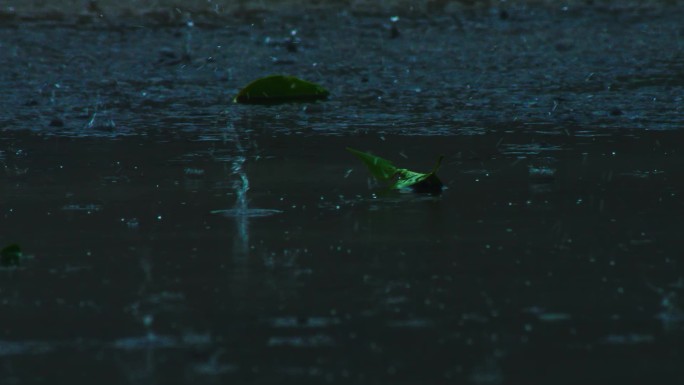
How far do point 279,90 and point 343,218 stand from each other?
319 centimetres

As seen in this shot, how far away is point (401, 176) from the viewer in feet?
17.3

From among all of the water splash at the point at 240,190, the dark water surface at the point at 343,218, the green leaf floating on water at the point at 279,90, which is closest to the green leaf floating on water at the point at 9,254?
the dark water surface at the point at 343,218

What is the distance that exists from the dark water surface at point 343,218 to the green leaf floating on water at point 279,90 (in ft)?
0.50

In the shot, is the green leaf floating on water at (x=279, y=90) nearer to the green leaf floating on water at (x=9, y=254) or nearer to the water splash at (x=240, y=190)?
the water splash at (x=240, y=190)

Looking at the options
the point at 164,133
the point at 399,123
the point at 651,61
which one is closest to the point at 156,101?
the point at 164,133

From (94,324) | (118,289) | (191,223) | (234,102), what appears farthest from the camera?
(234,102)

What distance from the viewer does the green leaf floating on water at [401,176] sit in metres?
5.05

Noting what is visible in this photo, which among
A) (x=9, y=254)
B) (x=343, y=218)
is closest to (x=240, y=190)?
(x=343, y=218)

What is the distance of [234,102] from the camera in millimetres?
7461

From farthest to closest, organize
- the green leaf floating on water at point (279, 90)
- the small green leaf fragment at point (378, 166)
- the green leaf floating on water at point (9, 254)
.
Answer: the green leaf floating on water at point (279, 90) < the small green leaf fragment at point (378, 166) < the green leaf floating on water at point (9, 254)

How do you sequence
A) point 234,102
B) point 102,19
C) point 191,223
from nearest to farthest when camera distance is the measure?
1. point 191,223
2. point 234,102
3. point 102,19

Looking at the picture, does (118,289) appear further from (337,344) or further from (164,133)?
(164,133)

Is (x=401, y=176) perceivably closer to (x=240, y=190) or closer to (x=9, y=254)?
(x=240, y=190)

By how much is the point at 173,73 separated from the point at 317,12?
3.11 metres
